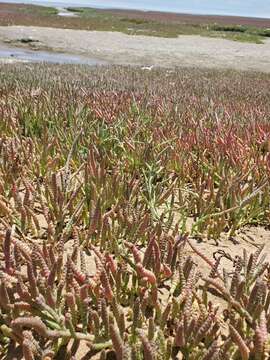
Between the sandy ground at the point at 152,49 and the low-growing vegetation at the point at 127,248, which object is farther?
the sandy ground at the point at 152,49

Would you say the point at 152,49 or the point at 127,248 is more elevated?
the point at 127,248

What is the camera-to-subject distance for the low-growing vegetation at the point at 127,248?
6.38 feet

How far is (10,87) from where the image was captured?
759 cm

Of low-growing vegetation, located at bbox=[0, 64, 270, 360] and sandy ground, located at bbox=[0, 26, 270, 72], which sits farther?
sandy ground, located at bbox=[0, 26, 270, 72]

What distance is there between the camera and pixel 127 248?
2.73 meters

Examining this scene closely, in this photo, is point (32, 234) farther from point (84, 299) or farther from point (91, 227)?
point (84, 299)

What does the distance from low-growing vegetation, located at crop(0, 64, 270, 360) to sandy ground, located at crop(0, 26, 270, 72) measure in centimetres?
1954

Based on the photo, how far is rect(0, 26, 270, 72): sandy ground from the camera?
25250 mm

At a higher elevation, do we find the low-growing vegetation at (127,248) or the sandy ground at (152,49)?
the low-growing vegetation at (127,248)

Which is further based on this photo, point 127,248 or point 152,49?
point 152,49

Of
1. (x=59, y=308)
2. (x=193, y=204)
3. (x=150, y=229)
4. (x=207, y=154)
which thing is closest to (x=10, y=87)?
(x=207, y=154)

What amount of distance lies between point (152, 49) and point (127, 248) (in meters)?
27.8

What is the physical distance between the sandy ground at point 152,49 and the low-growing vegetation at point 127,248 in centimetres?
1954

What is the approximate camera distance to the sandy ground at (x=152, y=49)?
82.8 feet
